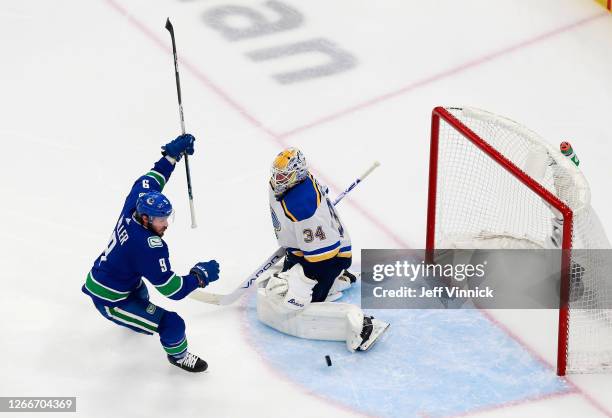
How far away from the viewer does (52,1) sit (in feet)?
28.4

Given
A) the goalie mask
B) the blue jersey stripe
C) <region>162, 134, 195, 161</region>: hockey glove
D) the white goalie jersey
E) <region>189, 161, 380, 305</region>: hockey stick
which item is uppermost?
<region>162, 134, 195, 161</region>: hockey glove

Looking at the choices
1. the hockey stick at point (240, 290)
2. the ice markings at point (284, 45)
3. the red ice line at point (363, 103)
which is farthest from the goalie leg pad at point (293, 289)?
the ice markings at point (284, 45)

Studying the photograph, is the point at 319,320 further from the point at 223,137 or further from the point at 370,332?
the point at 223,137

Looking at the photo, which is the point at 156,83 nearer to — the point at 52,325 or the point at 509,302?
the point at 52,325

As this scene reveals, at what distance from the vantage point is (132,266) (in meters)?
5.43

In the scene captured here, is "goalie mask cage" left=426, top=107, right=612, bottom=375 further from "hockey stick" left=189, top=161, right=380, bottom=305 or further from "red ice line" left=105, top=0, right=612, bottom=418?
"hockey stick" left=189, top=161, right=380, bottom=305

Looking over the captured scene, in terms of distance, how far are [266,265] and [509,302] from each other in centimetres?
114

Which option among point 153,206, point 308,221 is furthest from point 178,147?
point 308,221

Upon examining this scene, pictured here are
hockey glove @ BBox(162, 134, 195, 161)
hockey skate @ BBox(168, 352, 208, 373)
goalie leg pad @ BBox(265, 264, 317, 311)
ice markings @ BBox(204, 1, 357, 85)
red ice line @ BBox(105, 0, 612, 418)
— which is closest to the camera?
hockey skate @ BBox(168, 352, 208, 373)

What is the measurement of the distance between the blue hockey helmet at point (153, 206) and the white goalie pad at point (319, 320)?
752 mm

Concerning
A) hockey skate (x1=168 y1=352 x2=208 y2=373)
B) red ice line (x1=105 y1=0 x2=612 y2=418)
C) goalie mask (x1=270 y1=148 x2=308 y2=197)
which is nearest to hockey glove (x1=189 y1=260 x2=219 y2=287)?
hockey skate (x1=168 y1=352 x2=208 y2=373)

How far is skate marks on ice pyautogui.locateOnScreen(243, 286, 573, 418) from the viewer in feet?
17.9

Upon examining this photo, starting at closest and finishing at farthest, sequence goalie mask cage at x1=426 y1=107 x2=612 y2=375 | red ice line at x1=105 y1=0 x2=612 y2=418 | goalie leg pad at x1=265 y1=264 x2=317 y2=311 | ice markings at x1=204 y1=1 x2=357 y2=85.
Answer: goalie mask cage at x1=426 y1=107 x2=612 y2=375 → goalie leg pad at x1=265 y1=264 x2=317 y2=311 → red ice line at x1=105 y1=0 x2=612 y2=418 → ice markings at x1=204 y1=1 x2=357 y2=85

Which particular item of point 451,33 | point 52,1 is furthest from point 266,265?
point 52,1
